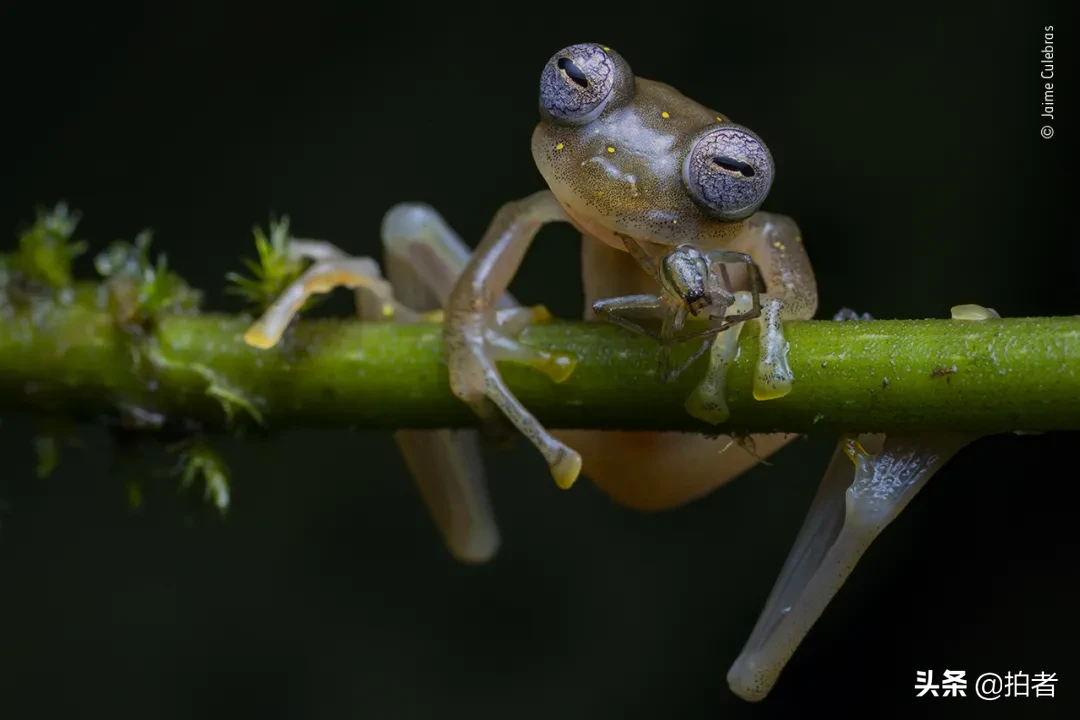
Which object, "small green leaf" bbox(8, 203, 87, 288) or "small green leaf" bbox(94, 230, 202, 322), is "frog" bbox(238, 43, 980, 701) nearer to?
"small green leaf" bbox(94, 230, 202, 322)

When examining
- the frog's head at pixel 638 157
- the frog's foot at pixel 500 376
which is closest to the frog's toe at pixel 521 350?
the frog's foot at pixel 500 376

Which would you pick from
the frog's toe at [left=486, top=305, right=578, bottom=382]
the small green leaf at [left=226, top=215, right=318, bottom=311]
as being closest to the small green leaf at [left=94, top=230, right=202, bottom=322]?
the small green leaf at [left=226, top=215, right=318, bottom=311]

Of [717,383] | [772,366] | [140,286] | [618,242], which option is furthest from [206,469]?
[772,366]

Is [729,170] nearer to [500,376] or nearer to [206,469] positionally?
[500,376]

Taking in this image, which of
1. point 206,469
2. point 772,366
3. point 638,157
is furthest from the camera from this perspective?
point 206,469

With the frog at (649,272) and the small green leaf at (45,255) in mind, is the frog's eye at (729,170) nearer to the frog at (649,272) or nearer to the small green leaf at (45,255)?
the frog at (649,272)

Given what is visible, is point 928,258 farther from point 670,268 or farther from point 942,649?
point 670,268
